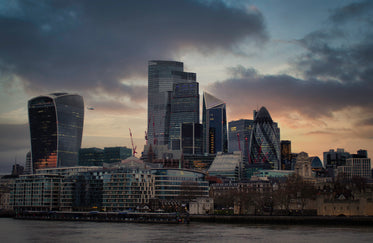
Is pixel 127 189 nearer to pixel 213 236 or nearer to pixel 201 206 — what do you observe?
pixel 201 206

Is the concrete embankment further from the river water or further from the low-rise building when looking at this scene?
the low-rise building

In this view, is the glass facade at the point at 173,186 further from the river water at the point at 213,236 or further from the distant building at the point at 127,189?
the river water at the point at 213,236

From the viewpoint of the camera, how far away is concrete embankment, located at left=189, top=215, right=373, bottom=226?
122 metres

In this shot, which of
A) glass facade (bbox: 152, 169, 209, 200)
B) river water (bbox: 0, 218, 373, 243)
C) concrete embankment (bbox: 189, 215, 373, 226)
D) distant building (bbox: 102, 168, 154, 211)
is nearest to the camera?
river water (bbox: 0, 218, 373, 243)

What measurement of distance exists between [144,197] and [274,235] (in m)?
92.7

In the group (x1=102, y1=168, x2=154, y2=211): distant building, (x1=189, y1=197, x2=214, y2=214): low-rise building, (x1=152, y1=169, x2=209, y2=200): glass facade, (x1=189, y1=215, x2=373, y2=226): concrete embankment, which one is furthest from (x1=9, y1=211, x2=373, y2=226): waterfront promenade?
(x1=152, y1=169, x2=209, y2=200): glass facade

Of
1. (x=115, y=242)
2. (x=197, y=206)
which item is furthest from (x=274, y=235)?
(x=197, y=206)

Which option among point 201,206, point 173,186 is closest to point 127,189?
point 173,186

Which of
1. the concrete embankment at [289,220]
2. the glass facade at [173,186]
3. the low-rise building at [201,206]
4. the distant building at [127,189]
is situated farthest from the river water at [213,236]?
the glass facade at [173,186]

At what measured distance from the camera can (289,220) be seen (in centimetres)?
13275

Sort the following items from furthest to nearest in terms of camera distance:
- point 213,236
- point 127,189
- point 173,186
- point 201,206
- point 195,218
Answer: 1. point 173,186
2. point 127,189
3. point 201,206
4. point 195,218
5. point 213,236

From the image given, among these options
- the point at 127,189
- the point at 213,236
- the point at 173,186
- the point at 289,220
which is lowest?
the point at 213,236

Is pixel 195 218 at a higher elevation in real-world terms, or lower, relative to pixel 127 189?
lower

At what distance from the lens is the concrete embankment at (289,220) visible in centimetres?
12188
